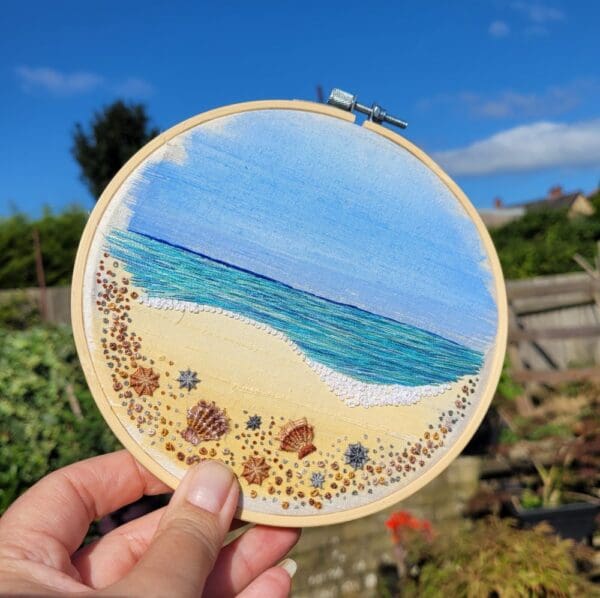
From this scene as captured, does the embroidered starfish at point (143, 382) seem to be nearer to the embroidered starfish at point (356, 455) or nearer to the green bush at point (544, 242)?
the embroidered starfish at point (356, 455)

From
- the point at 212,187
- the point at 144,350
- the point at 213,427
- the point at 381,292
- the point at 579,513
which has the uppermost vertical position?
the point at 212,187

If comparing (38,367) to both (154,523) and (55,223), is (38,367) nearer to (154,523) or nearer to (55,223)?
(154,523)

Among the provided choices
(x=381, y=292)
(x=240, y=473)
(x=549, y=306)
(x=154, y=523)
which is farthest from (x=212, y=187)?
(x=549, y=306)

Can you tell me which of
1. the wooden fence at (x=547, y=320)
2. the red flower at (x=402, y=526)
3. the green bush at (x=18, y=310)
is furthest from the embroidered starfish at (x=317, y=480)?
the green bush at (x=18, y=310)

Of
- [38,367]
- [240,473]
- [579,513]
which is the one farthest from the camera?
[579,513]

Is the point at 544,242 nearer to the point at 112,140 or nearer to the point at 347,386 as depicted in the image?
the point at 112,140

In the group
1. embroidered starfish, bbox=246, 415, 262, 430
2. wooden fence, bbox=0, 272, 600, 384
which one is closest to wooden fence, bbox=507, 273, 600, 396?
wooden fence, bbox=0, 272, 600, 384
